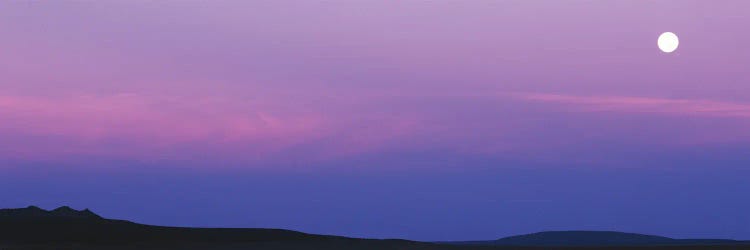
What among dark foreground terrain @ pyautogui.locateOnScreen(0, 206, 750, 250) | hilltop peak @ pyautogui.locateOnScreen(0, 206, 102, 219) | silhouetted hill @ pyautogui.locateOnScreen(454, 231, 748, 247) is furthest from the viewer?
silhouetted hill @ pyautogui.locateOnScreen(454, 231, 748, 247)

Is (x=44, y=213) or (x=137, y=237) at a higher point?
(x=44, y=213)

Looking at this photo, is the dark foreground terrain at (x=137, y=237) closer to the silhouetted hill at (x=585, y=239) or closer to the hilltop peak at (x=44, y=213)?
the hilltop peak at (x=44, y=213)

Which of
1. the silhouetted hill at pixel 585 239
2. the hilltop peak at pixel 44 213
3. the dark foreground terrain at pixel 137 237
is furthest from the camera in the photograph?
the silhouetted hill at pixel 585 239

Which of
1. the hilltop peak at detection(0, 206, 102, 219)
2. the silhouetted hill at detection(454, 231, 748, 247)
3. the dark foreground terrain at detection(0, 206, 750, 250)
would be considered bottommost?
the dark foreground terrain at detection(0, 206, 750, 250)

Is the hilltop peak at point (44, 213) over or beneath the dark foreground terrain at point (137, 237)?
over

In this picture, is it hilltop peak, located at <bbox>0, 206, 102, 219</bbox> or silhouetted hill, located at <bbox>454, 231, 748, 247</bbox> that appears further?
silhouetted hill, located at <bbox>454, 231, 748, 247</bbox>

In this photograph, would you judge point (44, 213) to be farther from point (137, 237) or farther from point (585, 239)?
point (585, 239)

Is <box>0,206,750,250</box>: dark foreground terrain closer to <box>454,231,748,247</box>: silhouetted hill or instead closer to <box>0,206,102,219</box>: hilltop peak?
<box>0,206,102,219</box>: hilltop peak

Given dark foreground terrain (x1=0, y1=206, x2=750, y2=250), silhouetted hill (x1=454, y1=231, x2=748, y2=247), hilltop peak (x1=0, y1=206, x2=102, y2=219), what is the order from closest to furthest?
dark foreground terrain (x1=0, y1=206, x2=750, y2=250) < hilltop peak (x1=0, y1=206, x2=102, y2=219) < silhouetted hill (x1=454, y1=231, x2=748, y2=247)

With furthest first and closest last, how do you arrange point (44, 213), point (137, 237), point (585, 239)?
point (585, 239), point (44, 213), point (137, 237)

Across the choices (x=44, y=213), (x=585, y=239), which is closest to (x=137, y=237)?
(x=44, y=213)

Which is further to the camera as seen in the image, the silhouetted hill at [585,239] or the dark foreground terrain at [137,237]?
the silhouetted hill at [585,239]

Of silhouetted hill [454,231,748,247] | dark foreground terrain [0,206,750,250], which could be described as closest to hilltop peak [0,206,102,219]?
dark foreground terrain [0,206,750,250]

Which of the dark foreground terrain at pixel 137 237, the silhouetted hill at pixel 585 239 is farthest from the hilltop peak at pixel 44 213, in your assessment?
the silhouetted hill at pixel 585 239
